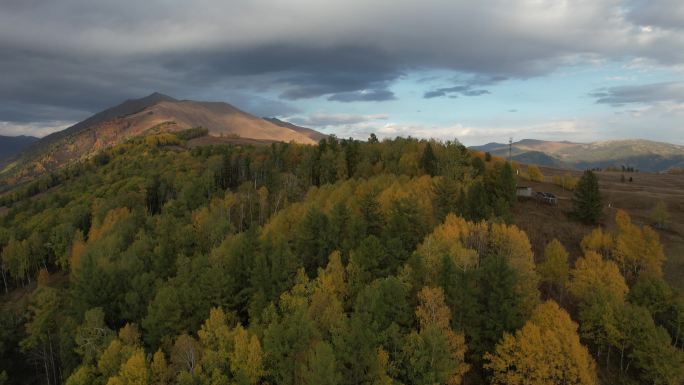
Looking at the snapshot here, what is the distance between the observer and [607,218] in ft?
329

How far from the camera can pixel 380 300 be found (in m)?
50.0

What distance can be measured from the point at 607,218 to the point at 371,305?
7876 centimetres

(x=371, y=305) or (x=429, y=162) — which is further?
(x=429, y=162)

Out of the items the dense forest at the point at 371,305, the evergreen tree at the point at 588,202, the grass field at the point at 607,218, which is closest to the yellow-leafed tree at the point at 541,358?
the dense forest at the point at 371,305

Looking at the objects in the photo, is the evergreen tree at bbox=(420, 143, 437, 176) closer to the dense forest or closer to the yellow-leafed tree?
the dense forest

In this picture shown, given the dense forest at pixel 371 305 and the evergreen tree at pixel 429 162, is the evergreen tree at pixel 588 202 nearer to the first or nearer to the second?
the dense forest at pixel 371 305

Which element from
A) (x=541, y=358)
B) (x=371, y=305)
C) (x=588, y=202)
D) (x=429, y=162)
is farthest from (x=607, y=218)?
(x=371, y=305)

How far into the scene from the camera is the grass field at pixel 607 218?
8256cm

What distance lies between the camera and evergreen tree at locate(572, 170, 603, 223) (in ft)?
315

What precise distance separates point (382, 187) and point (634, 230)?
161 ft

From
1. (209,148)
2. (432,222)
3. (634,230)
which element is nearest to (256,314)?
(432,222)

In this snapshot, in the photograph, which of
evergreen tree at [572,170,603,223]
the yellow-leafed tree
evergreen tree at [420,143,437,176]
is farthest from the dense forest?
evergreen tree at [420,143,437,176]

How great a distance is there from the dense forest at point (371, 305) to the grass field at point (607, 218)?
19.9 ft

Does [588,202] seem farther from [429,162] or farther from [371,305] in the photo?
[371,305]
